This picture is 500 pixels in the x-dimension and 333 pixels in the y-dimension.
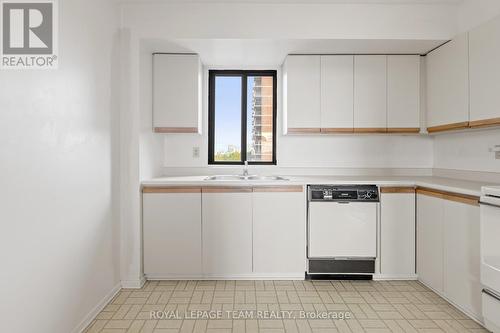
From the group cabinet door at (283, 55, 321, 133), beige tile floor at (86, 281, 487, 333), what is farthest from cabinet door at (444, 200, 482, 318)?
cabinet door at (283, 55, 321, 133)

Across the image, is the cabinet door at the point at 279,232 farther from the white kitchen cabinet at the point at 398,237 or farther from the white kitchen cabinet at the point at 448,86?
the white kitchen cabinet at the point at 448,86

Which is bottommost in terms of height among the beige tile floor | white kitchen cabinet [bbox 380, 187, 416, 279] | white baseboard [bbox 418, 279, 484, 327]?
the beige tile floor

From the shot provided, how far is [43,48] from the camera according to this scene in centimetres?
196

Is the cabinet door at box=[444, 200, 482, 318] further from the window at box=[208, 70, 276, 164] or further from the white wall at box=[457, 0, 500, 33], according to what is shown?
the window at box=[208, 70, 276, 164]

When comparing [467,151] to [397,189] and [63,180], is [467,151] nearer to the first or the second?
[397,189]

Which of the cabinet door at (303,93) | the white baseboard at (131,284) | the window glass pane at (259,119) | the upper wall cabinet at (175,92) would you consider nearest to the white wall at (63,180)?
the white baseboard at (131,284)

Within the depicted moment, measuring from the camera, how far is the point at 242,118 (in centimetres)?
390

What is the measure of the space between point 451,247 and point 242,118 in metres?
2.40

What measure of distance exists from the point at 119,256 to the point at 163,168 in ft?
3.71

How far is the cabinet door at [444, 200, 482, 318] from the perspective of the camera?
2.33m

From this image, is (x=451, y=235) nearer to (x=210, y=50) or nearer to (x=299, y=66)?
(x=299, y=66)

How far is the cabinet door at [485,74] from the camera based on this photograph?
8.14 ft

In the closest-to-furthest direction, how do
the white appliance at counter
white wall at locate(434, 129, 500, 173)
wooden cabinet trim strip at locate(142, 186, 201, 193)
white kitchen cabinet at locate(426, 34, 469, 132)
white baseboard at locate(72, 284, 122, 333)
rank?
1. the white appliance at counter
2. white baseboard at locate(72, 284, 122, 333)
3. white kitchen cabinet at locate(426, 34, 469, 132)
4. white wall at locate(434, 129, 500, 173)
5. wooden cabinet trim strip at locate(142, 186, 201, 193)

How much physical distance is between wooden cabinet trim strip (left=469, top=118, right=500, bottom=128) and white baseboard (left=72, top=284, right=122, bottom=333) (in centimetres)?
325
